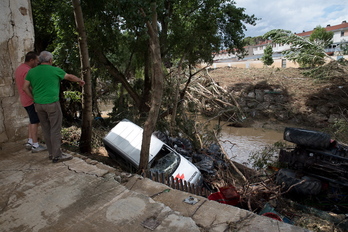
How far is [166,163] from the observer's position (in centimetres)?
588

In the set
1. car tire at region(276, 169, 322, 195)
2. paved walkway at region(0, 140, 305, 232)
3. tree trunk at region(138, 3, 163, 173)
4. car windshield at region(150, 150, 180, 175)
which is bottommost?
car tire at region(276, 169, 322, 195)

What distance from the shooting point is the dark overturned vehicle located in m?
5.21

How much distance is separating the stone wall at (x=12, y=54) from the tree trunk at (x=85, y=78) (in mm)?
1007

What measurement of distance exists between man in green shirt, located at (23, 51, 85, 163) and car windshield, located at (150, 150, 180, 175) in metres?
2.41

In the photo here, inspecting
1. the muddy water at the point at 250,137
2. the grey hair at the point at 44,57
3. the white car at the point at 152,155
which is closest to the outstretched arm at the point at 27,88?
the grey hair at the point at 44,57

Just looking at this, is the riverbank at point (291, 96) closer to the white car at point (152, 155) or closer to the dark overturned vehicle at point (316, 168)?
the dark overturned vehicle at point (316, 168)

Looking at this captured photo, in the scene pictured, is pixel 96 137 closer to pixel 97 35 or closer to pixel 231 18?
pixel 97 35

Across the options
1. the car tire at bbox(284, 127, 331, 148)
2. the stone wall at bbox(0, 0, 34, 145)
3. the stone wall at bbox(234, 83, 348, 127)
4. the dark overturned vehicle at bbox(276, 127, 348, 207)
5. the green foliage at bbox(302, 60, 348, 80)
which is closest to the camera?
the stone wall at bbox(0, 0, 34, 145)

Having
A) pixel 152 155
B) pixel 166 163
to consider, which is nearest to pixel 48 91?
pixel 152 155

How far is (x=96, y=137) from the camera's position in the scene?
8203 millimetres

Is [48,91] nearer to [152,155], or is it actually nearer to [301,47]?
[152,155]

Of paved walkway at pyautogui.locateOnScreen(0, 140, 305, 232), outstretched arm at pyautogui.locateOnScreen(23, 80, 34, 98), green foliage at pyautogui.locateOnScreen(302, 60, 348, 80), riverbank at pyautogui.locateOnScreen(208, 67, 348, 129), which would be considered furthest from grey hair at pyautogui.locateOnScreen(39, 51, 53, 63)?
green foliage at pyautogui.locateOnScreen(302, 60, 348, 80)

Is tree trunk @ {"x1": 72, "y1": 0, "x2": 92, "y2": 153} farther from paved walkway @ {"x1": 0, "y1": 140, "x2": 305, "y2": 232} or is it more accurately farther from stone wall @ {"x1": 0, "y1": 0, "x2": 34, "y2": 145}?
paved walkway @ {"x1": 0, "y1": 140, "x2": 305, "y2": 232}

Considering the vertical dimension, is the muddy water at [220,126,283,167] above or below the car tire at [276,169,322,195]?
below
